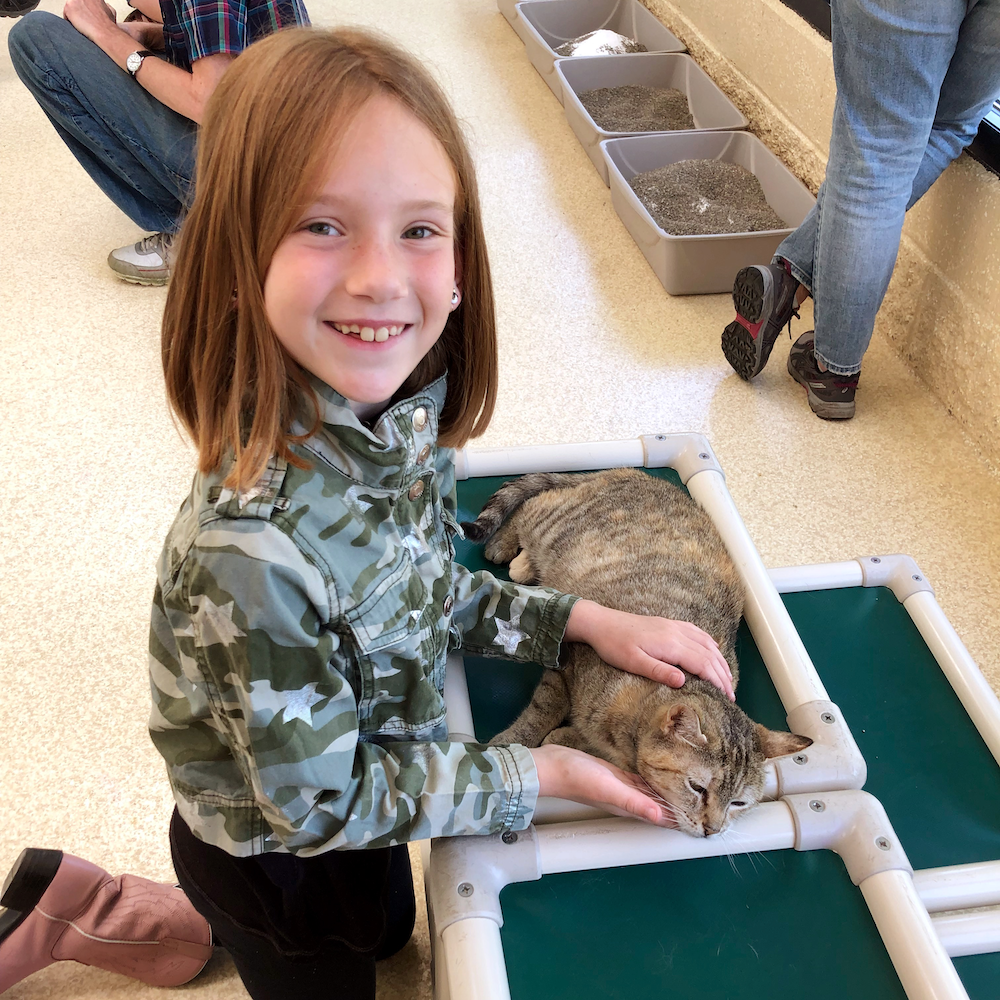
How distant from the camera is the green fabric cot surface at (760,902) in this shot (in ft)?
2.84

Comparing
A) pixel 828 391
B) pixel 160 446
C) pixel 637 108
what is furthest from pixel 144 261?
Answer: pixel 828 391

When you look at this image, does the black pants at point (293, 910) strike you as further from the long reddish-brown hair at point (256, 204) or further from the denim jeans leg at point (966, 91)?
the denim jeans leg at point (966, 91)

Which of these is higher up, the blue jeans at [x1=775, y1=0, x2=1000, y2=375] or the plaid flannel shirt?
the plaid flannel shirt

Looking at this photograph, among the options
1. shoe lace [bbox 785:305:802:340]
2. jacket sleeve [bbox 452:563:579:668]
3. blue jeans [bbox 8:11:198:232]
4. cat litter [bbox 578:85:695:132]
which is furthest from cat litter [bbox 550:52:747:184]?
jacket sleeve [bbox 452:563:579:668]

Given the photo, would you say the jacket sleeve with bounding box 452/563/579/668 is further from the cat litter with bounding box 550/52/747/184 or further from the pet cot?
the cat litter with bounding box 550/52/747/184

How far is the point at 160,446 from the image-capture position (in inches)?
80.4

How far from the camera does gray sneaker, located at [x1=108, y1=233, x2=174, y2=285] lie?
2.51 metres

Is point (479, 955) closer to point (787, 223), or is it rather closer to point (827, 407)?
point (827, 407)

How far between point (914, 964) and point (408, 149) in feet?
2.79

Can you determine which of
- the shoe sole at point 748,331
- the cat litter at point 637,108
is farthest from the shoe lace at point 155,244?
the shoe sole at point 748,331

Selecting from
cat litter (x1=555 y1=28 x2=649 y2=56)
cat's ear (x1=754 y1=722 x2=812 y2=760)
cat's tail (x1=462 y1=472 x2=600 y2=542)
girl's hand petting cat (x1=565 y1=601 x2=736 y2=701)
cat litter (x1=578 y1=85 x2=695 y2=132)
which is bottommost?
cat litter (x1=578 y1=85 x2=695 y2=132)

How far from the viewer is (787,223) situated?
254 cm

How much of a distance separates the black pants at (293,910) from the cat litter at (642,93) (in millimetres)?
2434

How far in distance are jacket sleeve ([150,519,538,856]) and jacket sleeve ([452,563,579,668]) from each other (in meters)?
0.21
